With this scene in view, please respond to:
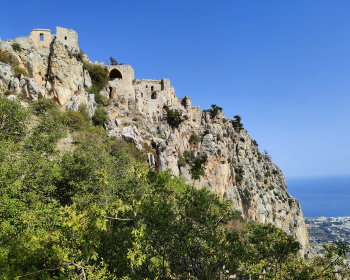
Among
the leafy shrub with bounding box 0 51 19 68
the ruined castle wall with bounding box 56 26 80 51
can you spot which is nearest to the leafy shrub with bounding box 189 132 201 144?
the ruined castle wall with bounding box 56 26 80 51

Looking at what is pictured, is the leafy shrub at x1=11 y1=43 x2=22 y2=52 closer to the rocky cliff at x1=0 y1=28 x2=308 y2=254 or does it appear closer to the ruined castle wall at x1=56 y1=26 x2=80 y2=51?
the rocky cliff at x1=0 y1=28 x2=308 y2=254

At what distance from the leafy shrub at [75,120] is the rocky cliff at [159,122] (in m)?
2.35

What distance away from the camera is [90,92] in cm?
3828

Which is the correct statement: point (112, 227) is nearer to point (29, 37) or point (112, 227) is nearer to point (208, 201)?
point (208, 201)

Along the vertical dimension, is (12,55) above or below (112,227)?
above

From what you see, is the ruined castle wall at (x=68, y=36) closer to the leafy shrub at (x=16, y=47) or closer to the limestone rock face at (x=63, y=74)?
the limestone rock face at (x=63, y=74)

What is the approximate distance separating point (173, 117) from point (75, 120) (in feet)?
73.6

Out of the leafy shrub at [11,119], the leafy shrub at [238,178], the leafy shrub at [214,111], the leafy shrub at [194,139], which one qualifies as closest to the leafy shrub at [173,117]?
the leafy shrub at [194,139]

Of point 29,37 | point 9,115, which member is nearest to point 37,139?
point 9,115

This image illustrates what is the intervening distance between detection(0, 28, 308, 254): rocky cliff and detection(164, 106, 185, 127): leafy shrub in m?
0.95

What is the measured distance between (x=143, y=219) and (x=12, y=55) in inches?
1434

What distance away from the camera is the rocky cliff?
31.3 meters

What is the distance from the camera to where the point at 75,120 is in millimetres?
29641

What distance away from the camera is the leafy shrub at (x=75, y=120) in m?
29.1
